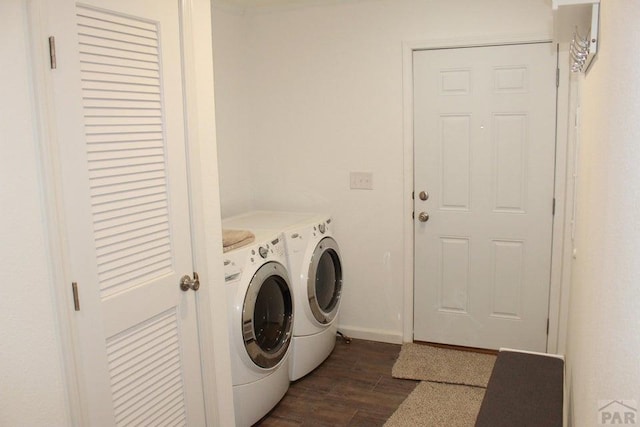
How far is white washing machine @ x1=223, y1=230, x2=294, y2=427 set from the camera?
8.64 feet

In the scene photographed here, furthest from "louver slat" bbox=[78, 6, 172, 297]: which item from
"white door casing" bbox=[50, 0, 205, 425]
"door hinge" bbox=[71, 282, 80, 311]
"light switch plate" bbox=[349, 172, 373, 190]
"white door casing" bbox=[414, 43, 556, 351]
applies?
"white door casing" bbox=[414, 43, 556, 351]

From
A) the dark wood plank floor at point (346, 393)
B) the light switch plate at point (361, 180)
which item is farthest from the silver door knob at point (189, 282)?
the light switch plate at point (361, 180)

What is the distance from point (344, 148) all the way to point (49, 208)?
96.5 inches

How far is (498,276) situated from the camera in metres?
3.53

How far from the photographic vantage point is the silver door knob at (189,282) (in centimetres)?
214

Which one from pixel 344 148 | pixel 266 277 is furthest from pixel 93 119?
pixel 344 148

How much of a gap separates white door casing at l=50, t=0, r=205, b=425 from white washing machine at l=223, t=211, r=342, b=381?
1.02 m

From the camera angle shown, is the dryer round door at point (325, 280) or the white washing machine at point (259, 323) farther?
the dryer round door at point (325, 280)

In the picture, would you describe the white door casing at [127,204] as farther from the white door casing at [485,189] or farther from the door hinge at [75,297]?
the white door casing at [485,189]

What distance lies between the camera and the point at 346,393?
3.16 metres

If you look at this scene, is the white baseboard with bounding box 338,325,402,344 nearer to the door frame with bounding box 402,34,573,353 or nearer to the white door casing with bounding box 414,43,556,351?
the white door casing with bounding box 414,43,556,351

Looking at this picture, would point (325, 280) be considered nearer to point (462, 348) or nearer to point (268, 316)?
point (268, 316)

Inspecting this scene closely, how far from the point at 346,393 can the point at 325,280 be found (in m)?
0.75

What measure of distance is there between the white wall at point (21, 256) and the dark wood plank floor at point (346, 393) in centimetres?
153
